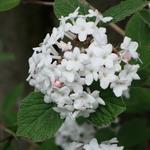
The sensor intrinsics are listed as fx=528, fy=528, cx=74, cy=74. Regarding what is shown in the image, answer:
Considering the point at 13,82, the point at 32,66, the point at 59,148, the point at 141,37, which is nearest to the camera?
the point at 32,66

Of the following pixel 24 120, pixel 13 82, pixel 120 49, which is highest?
pixel 120 49

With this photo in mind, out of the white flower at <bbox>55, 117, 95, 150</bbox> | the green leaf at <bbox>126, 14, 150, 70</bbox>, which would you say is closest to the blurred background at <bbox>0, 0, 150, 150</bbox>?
the white flower at <bbox>55, 117, 95, 150</bbox>

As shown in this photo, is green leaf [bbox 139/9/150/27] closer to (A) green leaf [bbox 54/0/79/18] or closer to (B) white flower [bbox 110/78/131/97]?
(A) green leaf [bbox 54/0/79/18]

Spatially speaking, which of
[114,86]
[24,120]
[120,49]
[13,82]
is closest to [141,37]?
[120,49]

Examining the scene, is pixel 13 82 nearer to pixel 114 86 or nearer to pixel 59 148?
pixel 59 148

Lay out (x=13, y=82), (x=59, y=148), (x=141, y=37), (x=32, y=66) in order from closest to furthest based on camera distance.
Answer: (x=32, y=66), (x=141, y=37), (x=59, y=148), (x=13, y=82)

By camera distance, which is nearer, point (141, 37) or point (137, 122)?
point (141, 37)
